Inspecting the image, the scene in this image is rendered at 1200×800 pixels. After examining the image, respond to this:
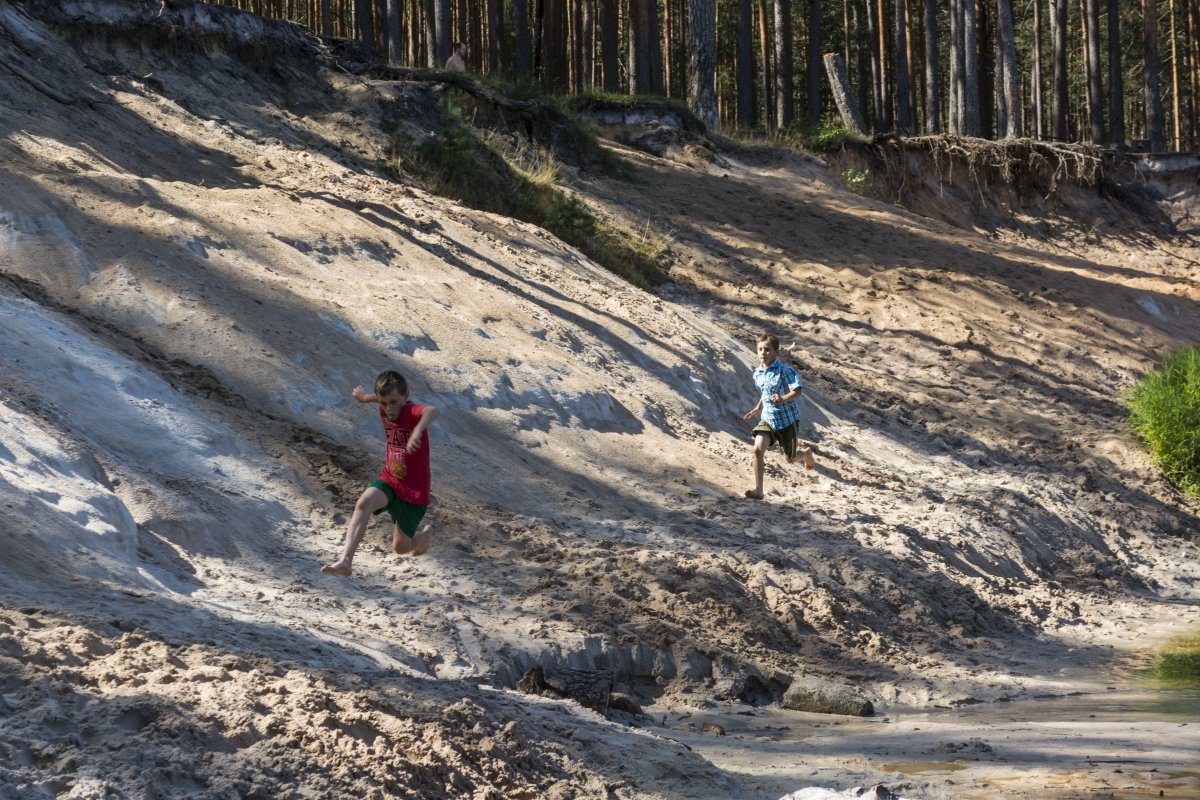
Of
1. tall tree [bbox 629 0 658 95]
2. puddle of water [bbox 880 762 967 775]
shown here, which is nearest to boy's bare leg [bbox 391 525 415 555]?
puddle of water [bbox 880 762 967 775]

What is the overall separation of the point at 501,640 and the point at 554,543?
180 cm

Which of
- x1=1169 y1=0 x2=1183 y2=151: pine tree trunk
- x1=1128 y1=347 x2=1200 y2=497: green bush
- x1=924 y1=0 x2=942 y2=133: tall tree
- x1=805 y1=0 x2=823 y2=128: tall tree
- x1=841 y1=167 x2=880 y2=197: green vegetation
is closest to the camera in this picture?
x1=1128 y1=347 x2=1200 y2=497: green bush

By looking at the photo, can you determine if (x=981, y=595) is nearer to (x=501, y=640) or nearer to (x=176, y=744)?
(x=501, y=640)

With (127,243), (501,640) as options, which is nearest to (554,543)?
(501,640)

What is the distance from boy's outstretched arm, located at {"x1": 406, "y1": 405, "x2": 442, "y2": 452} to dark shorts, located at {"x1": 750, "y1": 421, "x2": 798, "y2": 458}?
4582 mm

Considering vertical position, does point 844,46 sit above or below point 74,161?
above

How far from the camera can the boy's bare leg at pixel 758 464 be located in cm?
1102

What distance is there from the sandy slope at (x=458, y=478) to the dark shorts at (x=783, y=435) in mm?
649

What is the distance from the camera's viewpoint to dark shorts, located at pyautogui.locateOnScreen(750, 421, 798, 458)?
11031 millimetres

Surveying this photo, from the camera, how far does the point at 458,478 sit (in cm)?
1005

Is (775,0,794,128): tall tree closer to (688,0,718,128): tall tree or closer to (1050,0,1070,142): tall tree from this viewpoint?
(688,0,718,128): tall tree

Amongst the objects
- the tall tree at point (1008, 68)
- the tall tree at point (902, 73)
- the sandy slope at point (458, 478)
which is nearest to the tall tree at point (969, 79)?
the tall tree at point (1008, 68)

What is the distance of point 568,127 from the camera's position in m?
20.6

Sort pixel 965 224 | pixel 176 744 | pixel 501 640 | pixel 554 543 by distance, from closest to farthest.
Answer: pixel 176 744 → pixel 501 640 → pixel 554 543 → pixel 965 224
